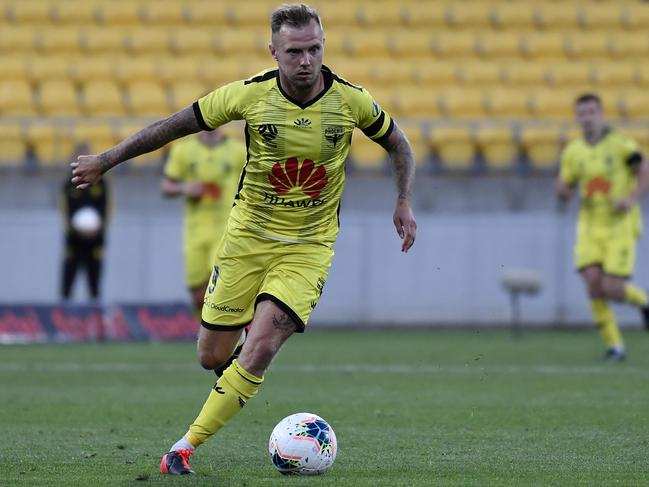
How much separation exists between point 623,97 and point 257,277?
14.1 m

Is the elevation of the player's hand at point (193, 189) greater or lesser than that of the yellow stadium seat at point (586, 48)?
lesser

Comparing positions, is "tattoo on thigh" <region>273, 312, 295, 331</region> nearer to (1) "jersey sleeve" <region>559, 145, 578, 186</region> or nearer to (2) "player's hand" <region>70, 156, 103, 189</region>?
(2) "player's hand" <region>70, 156, 103, 189</region>

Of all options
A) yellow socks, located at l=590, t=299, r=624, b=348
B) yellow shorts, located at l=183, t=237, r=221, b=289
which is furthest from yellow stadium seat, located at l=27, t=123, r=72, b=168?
yellow socks, located at l=590, t=299, r=624, b=348

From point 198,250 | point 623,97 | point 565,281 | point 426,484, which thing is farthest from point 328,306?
point 426,484

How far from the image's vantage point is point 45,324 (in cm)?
1516

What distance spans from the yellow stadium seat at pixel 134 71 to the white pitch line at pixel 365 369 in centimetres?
782

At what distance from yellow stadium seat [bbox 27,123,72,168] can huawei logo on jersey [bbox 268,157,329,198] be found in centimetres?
1074

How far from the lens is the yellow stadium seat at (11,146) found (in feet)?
54.8

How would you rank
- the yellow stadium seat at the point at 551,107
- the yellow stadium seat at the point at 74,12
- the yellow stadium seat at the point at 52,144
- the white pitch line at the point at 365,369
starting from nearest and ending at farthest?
the white pitch line at the point at 365,369 → the yellow stadium seat at the point at 52,144 → the yellow stadium seat at the point at 551,107 → the yellow stadium seat at the point at 74,12

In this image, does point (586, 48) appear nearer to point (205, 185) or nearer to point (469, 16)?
point (469, 16)

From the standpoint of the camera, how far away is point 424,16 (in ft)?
69.3

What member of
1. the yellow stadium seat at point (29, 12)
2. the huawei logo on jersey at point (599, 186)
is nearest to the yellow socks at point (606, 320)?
the huawei logo on jersey at point (599, 186)

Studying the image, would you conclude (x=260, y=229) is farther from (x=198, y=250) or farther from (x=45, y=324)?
(x=45, y=324)

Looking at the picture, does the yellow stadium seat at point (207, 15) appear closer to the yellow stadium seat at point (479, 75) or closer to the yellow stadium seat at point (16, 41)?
the yellow stadium seat at point (16, 41)
